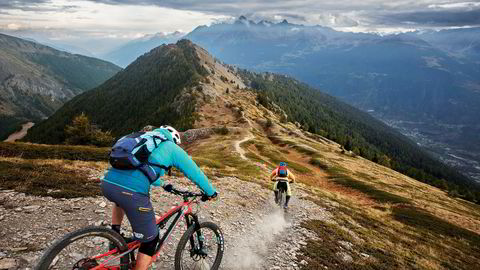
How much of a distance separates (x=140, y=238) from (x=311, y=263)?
8615mm

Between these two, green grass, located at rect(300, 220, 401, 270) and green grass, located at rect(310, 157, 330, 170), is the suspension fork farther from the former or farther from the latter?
green grass, located at rect(310, 157, 330, 170)

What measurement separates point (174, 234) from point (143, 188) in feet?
21.0

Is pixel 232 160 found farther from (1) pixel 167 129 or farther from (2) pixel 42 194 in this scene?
(1) pixel 167 129

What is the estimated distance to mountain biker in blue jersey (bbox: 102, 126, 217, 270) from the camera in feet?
25.0

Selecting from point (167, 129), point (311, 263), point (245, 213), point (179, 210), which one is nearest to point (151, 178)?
point (167, 129)

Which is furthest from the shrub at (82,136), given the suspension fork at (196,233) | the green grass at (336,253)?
the suspension fork at (196,233)

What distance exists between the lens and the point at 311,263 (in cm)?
1385

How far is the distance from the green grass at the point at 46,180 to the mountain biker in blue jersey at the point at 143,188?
30.7 ft

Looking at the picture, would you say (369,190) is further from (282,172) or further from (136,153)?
(136,153)

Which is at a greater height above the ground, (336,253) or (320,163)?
(336,253)

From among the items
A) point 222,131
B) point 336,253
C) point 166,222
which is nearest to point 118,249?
point 166,222

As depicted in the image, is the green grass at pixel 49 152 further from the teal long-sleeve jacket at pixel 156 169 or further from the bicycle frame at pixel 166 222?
the teal long-sleeve jacket at pixel 156 169

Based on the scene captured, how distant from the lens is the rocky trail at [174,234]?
1085 cm

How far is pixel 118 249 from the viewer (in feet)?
26.1
